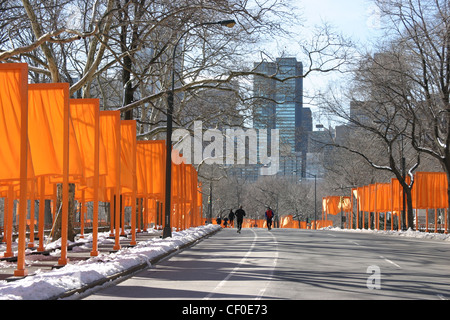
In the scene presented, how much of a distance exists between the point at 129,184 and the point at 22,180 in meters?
10.5

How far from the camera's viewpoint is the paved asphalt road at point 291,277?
11.8m

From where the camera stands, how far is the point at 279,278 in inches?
560

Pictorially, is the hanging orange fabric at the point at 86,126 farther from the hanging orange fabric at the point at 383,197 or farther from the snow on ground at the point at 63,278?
the hanging orange fabric at the point at 383,197

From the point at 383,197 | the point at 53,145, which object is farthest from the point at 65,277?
the point at 383,197

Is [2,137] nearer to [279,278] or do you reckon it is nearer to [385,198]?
[279,278]

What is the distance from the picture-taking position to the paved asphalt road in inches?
463

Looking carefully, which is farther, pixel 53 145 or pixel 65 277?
pixel 53 145

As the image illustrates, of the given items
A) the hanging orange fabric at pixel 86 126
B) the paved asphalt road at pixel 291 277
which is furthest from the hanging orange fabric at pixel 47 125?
the paved asphalt road at pixel 291 277

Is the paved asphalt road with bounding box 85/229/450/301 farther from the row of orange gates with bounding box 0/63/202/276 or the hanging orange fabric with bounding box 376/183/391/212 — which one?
the hanging orange fabric with bounding box 376/183/391/212

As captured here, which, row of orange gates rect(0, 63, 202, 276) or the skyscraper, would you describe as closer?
row of orange gates rect(0, 63, 202, 276)

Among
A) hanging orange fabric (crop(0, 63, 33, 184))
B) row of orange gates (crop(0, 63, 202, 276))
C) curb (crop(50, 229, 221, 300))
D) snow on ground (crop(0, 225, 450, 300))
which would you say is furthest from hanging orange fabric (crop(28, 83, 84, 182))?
curb (crop(50, 229, 221, 300))

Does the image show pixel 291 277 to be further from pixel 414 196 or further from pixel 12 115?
pixel 414 196

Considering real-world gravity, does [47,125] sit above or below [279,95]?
below

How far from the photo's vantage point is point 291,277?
14.4 metres
